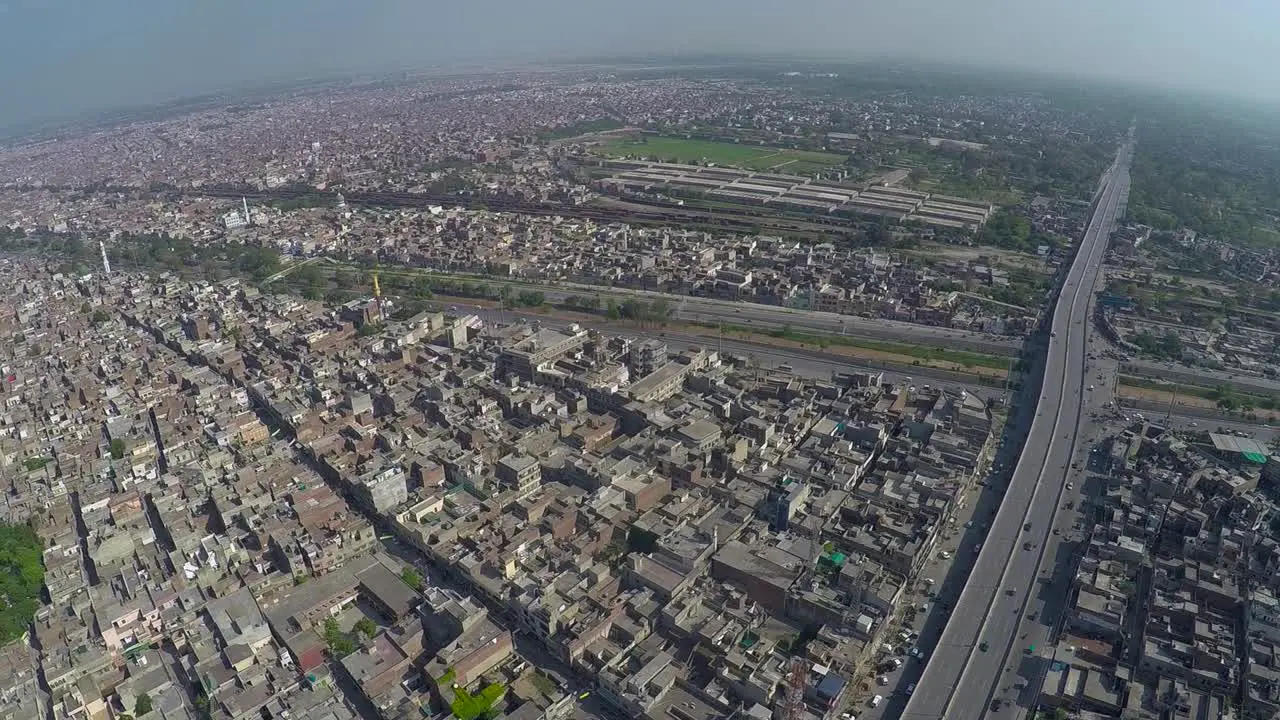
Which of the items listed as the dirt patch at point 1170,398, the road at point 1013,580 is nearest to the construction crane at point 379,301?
the road at point 1013,580

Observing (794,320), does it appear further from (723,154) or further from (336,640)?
(723,154)

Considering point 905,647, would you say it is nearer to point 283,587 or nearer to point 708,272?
point 283,587

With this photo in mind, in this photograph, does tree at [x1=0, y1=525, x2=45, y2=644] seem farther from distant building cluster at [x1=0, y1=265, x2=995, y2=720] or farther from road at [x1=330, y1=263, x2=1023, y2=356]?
road at [x1=330, y1=263, x2=1023, y2=356]

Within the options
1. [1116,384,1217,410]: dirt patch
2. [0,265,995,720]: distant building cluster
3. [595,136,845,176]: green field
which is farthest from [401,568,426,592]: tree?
[595,136,845,176]: green field

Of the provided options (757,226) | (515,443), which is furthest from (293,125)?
(515,443)

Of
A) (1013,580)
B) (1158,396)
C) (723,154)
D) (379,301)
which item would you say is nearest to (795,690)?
(1013,580)

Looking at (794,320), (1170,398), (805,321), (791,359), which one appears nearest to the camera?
(1170,398)
